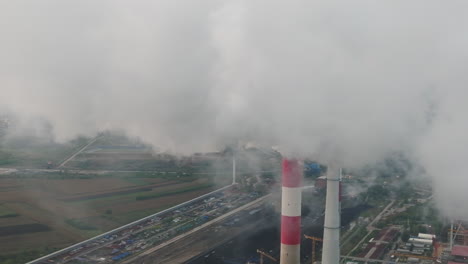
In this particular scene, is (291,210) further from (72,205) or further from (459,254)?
(72,205)

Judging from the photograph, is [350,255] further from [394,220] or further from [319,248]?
[394,220]

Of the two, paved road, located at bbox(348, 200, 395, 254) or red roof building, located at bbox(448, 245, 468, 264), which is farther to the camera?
paved road, located at bbox(348, 200, 395, 254)

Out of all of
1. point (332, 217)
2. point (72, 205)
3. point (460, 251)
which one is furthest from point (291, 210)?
point (72, 205)

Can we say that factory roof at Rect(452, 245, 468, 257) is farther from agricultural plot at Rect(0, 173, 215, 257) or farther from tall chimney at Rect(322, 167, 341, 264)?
agricultural plot at Rect(0, 173, 215, 257)

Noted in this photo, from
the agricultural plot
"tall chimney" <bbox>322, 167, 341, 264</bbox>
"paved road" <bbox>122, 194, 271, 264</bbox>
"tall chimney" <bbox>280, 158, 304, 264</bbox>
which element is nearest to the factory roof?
"tall chimney" <bbox>322, 167, 341, 264</bbox>

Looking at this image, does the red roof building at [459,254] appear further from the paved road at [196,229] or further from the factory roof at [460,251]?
the paved road at [196,229]

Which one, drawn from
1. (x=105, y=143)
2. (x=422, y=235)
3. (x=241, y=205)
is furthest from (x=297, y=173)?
(x=241, y=205)
